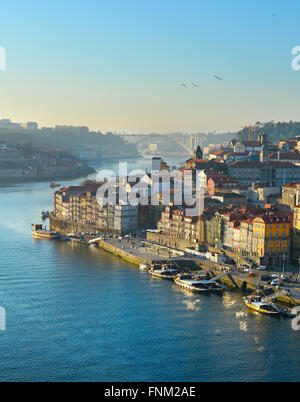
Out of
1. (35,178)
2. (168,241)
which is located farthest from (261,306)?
(35,178)

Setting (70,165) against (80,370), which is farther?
(70,165)

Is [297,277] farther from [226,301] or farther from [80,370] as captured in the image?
[80,370]

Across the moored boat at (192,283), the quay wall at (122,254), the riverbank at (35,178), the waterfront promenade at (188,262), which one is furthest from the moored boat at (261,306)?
the riverbank at (35,178)

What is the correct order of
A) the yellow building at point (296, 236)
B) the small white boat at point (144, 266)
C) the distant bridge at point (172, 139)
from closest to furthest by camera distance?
the yellow building at point (296, 236), the small white boat at point (144, 266), the distant bridge at point (172, 139)

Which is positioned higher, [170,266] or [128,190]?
[128,190]

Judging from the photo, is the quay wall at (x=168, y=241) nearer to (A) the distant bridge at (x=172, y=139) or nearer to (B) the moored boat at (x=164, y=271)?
(B) the moored boat at (x=164, y=271)

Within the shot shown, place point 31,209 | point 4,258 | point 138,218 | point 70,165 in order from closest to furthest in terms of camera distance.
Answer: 1. point 4,258
2. point 138,218
3. point 31,209
4. point 70,165

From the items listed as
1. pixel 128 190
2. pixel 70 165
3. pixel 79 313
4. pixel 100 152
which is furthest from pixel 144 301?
pixel 100 152
